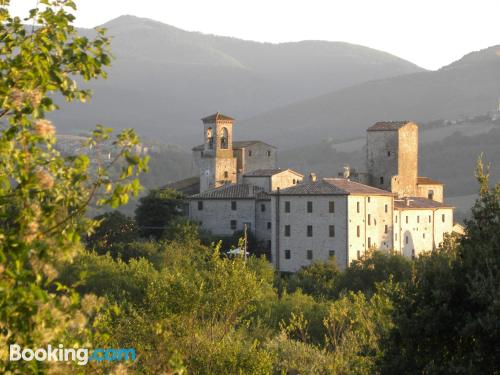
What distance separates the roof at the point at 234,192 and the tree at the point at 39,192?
61.1 metres

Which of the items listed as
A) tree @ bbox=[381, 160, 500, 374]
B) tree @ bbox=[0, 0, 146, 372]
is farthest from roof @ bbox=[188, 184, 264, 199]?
tree @ bbox=[0, 0, 146, 372]

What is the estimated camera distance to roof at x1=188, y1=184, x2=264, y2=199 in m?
70.7

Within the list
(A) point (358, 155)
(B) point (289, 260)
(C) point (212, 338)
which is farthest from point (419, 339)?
(A) point (358, 155)

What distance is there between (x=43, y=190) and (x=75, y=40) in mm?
1538

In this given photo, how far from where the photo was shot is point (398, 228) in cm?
6800

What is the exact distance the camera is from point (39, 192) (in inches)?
346

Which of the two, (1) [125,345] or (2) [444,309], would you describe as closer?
(2) [444,309]

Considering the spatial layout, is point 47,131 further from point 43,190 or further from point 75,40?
point 75,40

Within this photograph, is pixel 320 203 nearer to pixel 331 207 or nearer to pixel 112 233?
pixel 331 207

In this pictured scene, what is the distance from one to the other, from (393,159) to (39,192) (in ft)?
221

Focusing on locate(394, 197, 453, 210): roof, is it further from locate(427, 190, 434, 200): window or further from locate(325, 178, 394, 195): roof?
locate(427, 190, 434, 200): window

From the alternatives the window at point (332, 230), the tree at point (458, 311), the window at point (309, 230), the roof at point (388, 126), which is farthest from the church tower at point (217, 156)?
the tree at point (458, 311)

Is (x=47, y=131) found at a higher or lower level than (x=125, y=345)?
higher

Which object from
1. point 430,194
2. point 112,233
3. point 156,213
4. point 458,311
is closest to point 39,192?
point 458,311
